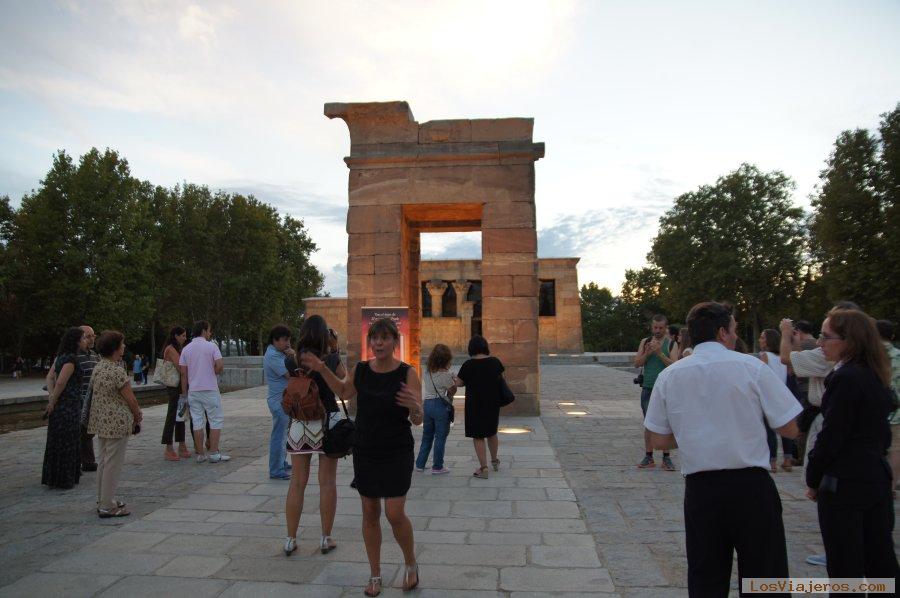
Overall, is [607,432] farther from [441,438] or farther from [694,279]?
[694,279]

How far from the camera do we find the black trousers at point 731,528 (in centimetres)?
297

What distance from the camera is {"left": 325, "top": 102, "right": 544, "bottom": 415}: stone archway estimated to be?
1333cm

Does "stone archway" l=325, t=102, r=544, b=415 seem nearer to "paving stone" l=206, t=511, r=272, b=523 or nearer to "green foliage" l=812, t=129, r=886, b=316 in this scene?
"paving stone" l=206, t=511, r=272, b=523

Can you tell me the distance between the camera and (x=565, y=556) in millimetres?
5012

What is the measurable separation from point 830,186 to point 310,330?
3207 cm

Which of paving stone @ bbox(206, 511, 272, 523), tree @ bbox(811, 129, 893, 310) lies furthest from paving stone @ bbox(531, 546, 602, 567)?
tree @ bbox(811, 129, 893, 310)

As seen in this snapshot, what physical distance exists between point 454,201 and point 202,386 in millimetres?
6784

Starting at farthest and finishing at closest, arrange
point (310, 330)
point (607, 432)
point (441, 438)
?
point (607, 432) < point (441, 438) < point (310, 330)

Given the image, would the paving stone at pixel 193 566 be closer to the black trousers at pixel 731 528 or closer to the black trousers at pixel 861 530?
the black trousers at pixel 731 528

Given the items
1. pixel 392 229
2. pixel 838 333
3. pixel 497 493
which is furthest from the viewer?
pixel 392 229

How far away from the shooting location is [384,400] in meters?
4.26

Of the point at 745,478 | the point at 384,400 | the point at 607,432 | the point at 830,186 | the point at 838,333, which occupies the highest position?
the point at 830,186

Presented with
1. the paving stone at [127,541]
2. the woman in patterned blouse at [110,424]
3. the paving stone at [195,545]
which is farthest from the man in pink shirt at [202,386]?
the paving stone at [195,545]

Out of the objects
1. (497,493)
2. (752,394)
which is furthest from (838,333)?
(497,493)
